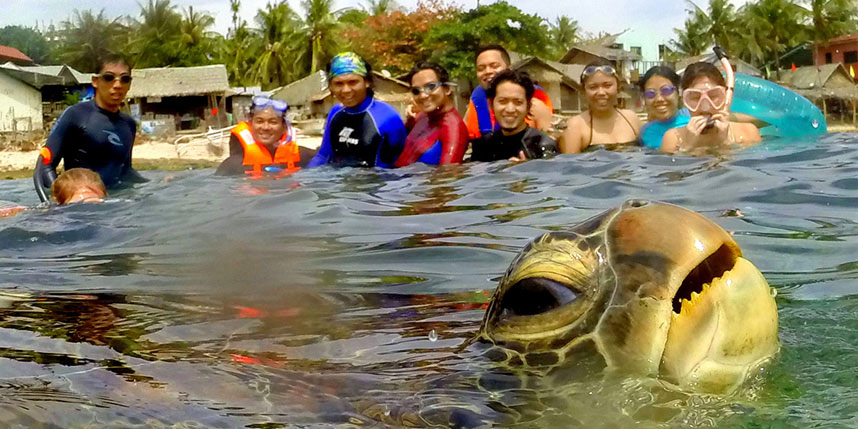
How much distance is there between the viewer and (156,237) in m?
4.96

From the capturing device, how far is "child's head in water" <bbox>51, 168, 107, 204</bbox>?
649cm

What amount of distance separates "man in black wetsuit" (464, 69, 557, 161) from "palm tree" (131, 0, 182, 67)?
47175mm

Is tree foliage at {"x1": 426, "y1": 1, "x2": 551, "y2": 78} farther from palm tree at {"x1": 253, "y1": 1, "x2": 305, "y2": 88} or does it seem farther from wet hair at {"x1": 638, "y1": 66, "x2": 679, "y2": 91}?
wet hair at {"x1": 638, "y1": 66, "x2": 679, "y2": 91}

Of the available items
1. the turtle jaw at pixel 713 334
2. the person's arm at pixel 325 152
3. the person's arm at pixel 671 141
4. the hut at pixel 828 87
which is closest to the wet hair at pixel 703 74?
the person's arm at pixel 671 141

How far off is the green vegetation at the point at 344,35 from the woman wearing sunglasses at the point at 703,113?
3563 centimetres

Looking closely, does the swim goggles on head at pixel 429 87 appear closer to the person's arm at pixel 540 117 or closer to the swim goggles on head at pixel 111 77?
the person's arm at pixel 540 117

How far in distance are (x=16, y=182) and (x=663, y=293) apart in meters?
13.3

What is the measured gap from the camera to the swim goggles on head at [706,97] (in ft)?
21.6

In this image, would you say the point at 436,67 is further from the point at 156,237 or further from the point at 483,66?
the point at 156,237

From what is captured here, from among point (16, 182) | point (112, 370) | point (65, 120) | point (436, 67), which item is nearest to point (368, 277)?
point (112, 370)

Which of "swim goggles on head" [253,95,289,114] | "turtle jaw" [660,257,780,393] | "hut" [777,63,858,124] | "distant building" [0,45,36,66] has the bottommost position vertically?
"turtle jaw" [660,257,780,393]

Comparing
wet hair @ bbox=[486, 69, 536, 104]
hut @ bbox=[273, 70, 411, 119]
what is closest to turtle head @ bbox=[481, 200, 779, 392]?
wet hair @ bbox=[486, 69, 536, 104]

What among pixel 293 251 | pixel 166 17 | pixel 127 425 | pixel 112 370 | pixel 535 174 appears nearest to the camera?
pixel 127 425

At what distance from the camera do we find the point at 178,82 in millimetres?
40156
